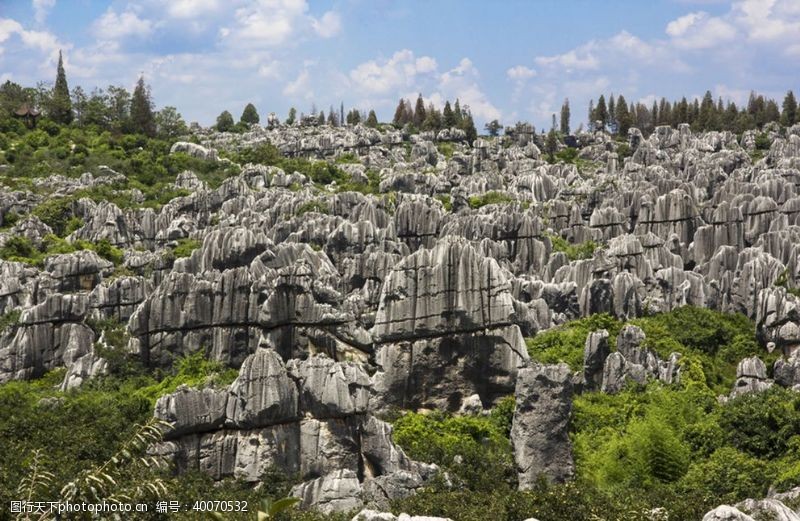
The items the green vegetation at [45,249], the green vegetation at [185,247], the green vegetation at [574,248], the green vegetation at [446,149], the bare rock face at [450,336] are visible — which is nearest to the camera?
the bare rock face at [450,336]

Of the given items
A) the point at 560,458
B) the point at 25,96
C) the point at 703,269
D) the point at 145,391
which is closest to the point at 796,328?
the point at 703,269

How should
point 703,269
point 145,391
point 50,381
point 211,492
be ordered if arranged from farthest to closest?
point 703,269 → point 50,381 → point 145,391 → point 211,492

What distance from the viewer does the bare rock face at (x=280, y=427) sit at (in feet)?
93.9

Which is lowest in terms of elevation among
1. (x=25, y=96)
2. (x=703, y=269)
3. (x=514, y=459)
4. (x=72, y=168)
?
(x=514, y=459)

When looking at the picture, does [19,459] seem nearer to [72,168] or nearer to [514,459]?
[514,459]

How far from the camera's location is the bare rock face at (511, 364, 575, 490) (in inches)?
1188

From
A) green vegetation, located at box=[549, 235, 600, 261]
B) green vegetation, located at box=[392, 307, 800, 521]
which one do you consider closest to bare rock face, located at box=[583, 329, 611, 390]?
green vegetation, located at box=[392, 307, 800, 521]

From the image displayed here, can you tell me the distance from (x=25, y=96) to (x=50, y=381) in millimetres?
58959

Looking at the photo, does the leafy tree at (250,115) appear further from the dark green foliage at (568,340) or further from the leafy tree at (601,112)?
the dark green foliage at (568,340)

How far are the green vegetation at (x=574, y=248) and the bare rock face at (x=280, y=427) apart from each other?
2707cm

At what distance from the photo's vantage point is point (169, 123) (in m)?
93.1

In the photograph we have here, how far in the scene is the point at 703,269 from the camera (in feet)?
168

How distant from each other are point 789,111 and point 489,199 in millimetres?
42026

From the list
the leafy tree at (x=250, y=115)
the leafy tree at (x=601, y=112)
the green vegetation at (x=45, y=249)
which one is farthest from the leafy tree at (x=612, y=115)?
the green vegetation at (x=45, y=249)
